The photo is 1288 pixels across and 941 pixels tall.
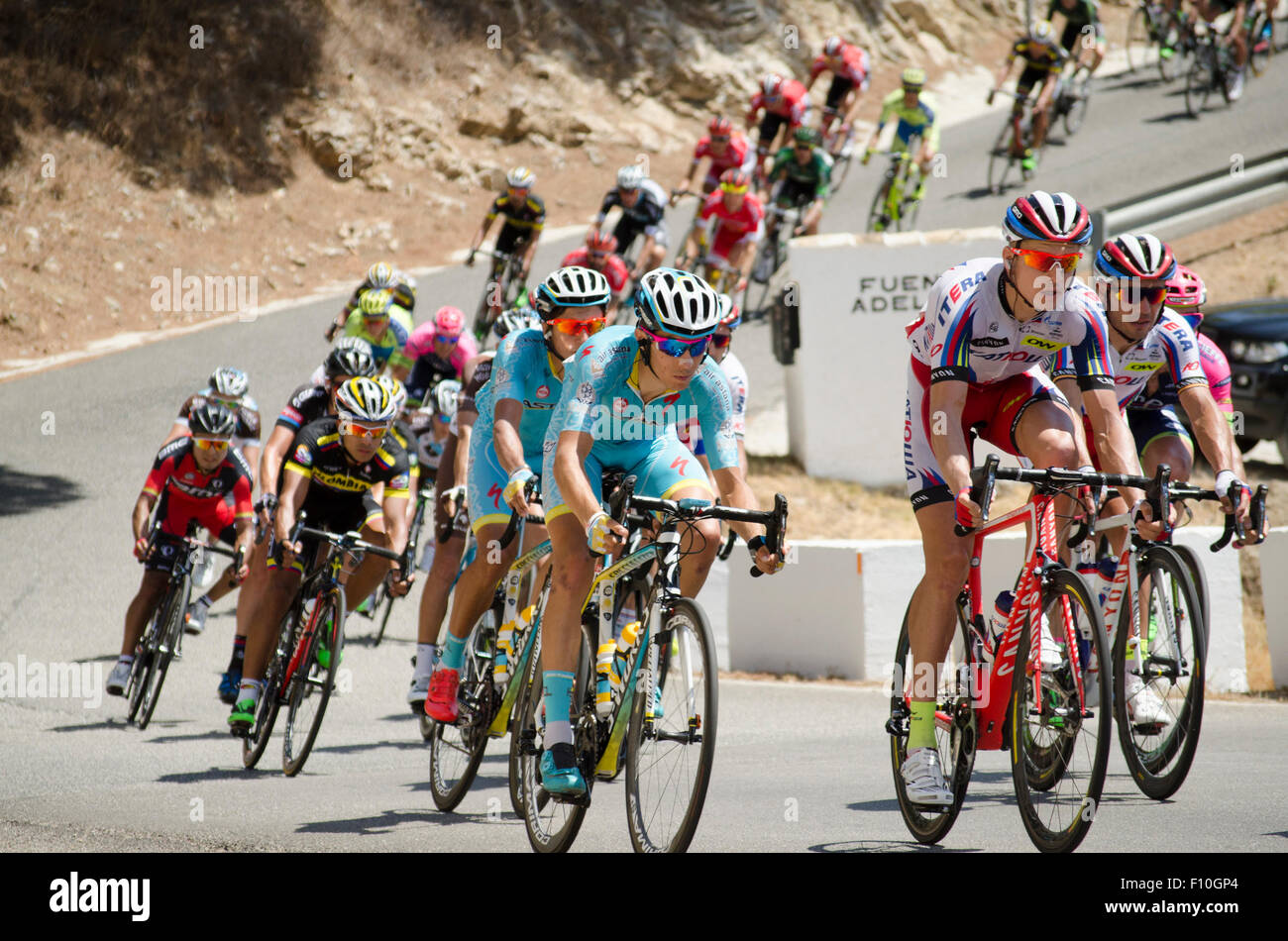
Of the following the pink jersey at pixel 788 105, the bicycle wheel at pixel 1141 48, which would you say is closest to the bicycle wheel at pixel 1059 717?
the pink jersey at pixel 788 105

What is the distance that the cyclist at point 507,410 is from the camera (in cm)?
672

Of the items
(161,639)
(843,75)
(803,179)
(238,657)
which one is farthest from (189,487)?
(843,75)

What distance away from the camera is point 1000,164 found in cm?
2386

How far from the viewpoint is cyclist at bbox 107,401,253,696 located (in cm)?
928

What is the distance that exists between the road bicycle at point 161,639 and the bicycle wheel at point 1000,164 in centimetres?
1525

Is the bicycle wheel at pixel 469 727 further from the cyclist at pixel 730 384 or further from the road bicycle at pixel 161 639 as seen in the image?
the road bicycle at pixel 161 639

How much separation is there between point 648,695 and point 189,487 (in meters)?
5.52

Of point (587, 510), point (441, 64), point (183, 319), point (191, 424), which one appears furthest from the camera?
point (441, 64)

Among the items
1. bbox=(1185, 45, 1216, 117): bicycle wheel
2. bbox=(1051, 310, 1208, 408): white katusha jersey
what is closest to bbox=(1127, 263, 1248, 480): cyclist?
bbox=(1051, 310, 1208, 408): white katusha jersey

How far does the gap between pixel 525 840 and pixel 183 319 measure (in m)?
15.7

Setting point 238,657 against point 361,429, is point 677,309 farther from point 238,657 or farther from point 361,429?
point 238,657

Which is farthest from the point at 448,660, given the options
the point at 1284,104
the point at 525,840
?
the point at 1284,104
